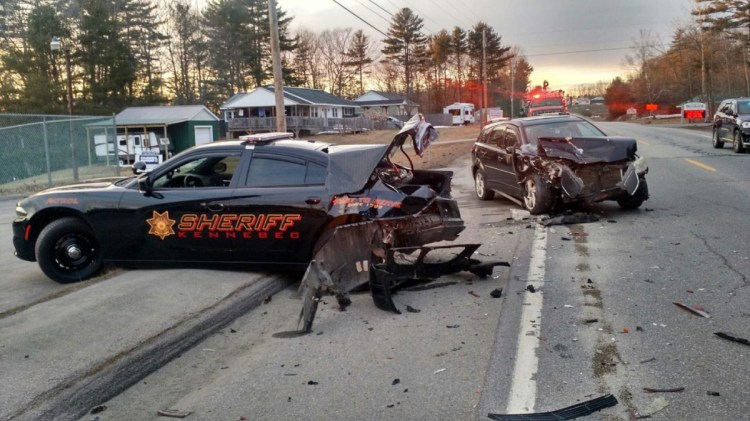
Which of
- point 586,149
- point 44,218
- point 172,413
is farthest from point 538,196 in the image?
point 172,413

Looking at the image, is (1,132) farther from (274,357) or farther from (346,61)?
(346,61)

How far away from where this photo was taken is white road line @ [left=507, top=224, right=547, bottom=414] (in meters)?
3.86

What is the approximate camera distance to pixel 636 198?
10.7m

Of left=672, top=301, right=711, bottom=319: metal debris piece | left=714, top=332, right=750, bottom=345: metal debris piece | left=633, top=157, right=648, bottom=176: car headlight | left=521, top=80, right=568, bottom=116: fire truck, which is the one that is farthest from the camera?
left=521, top=80, right=568, bottom=116: fire truck

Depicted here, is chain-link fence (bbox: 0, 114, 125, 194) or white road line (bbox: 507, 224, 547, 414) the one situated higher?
chain-link fence (bbox: 0, 114, 125, 194)

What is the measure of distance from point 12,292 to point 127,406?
3.83m

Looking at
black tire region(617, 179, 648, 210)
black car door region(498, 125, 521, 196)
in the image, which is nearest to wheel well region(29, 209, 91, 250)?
black car door region(498, 125, 521, 196)

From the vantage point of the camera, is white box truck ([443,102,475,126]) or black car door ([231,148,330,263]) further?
white box truck ([443,102,475,126])

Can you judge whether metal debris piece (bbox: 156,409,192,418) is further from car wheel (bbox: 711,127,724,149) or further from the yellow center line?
car wheel (bbox: 711,127,724,149)

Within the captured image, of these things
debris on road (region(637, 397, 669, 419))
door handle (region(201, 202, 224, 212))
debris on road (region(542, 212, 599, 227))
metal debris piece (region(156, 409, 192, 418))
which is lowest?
metal debris piece (region(156, 409, 192, 418))

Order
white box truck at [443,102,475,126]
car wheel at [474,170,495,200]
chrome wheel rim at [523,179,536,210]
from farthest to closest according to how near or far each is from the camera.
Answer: white box truck at [443,102,475,126]
car wheel at [474,170,495,200]
chrome wheel rim at [523,179,536,210]

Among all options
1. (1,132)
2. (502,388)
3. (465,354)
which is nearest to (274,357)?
(465,354)

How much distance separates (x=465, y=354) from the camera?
4730 mm

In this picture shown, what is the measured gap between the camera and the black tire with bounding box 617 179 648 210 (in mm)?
10551
